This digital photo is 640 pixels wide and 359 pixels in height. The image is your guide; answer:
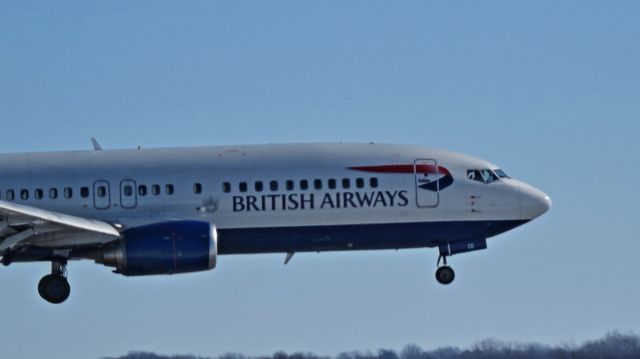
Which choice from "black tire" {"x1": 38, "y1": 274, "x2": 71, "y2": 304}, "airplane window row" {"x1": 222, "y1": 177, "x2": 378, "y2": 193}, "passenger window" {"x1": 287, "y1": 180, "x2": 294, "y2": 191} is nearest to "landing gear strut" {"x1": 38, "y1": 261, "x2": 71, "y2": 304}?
"black tire" {"x1": 38, "y1": 274, "x2": 71, "y2": 304}

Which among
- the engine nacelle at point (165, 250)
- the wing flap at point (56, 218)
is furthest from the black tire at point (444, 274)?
the wing flap at point (56, 218)

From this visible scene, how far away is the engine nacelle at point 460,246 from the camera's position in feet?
311

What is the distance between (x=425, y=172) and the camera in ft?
310

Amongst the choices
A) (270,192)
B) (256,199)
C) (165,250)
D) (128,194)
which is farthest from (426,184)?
(128,194)

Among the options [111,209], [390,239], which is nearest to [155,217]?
[111,209]

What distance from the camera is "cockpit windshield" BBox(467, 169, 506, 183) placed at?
95.2m

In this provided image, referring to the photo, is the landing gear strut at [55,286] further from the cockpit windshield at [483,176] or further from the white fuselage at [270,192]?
the cockpit windshield at [483,176]

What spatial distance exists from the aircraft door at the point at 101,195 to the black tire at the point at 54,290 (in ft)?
9.50

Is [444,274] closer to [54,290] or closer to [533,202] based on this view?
[533,202]

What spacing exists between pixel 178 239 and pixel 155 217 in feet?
6.30

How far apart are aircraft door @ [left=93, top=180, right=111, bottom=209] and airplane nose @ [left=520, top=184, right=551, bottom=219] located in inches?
569

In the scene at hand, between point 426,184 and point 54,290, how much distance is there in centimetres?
1328

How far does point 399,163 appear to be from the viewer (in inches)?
3720

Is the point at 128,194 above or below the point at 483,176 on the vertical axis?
above
